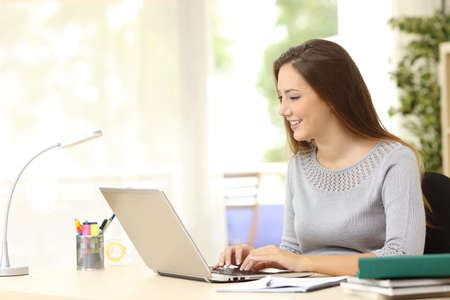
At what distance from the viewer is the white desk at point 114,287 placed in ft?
4.90

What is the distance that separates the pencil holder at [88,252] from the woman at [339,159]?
362mm

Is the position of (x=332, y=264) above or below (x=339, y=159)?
below

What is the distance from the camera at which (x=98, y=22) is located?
3885 mm

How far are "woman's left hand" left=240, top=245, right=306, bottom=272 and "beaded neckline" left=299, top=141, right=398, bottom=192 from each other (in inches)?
14.0

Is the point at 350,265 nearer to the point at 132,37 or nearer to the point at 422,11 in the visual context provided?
the point at 132,37

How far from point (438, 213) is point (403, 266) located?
68 centimetres

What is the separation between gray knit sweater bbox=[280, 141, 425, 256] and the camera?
1.82 metres

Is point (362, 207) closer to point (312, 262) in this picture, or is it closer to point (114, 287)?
point (312, 262)

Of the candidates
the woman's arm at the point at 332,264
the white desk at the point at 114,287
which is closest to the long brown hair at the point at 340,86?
the woman's arm at the point at 332,264

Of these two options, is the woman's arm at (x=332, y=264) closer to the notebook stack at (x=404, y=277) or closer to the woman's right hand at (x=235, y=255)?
the woman's right hand at (x=235, y=255)

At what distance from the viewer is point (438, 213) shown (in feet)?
6.28

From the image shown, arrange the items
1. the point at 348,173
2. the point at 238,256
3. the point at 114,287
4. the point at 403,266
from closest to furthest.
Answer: the point at 403,266 < the point at 114,287 < the point at 238,256 < the point at 348,173

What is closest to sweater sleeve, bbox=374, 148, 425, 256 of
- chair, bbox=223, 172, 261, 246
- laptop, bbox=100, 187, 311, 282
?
laptop, bbox=100, 187, 311, 282

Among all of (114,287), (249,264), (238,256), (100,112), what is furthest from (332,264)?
(100,112)
